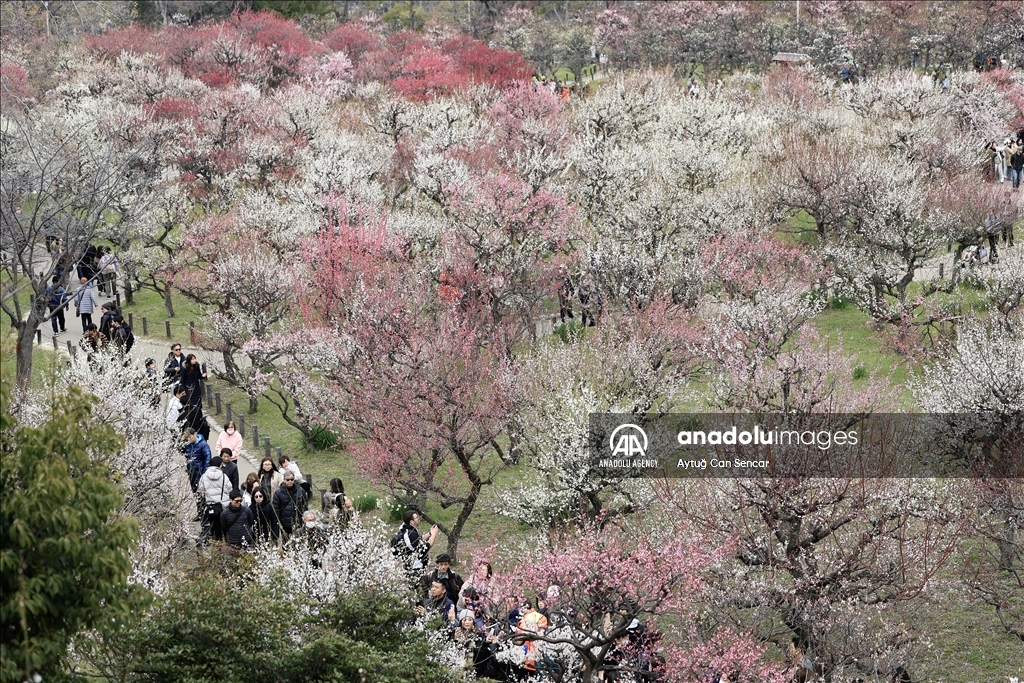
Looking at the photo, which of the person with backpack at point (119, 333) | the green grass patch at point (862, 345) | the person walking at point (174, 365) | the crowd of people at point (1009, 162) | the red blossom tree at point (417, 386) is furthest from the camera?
the crowd of people at point (1009, 162)

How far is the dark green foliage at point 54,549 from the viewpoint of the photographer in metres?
10.0

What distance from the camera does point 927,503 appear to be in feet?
58.5

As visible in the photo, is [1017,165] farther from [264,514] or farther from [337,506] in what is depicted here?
[264,514]

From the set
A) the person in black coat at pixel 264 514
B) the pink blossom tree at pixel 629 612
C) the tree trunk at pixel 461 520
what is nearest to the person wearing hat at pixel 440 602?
the pink blossom tree at pixel 629 612

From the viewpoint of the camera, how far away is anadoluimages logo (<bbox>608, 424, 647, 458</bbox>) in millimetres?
20906

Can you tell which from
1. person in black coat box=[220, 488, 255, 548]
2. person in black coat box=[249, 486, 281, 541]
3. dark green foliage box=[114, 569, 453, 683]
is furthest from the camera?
person in black coat box=[249, 486, 281, 541]

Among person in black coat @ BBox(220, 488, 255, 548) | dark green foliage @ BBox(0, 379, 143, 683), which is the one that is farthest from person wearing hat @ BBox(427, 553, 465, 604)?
dark green foliage @ BBox(0, 379, 143, 683)

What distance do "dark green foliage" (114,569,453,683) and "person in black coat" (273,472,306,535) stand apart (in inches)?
198

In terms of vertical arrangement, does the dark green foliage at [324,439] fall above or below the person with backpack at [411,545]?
below

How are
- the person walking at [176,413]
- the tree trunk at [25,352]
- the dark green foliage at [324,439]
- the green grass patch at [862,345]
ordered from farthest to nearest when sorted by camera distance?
the green grass patch at [862,345], the dark green foliage at [324,439], the tree trunk at [25,352], the person walking at [176,413]

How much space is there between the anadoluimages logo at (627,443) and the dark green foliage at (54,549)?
1109cm

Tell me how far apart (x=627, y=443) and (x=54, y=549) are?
12.5 m

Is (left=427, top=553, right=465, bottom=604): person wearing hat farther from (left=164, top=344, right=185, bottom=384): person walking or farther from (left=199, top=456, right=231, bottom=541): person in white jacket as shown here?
(left=164, top=344, right=185, bottom=384): person walking

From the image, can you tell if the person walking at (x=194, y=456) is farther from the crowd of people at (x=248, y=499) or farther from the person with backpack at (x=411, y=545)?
the person with backpack at (x=411, y=545)
